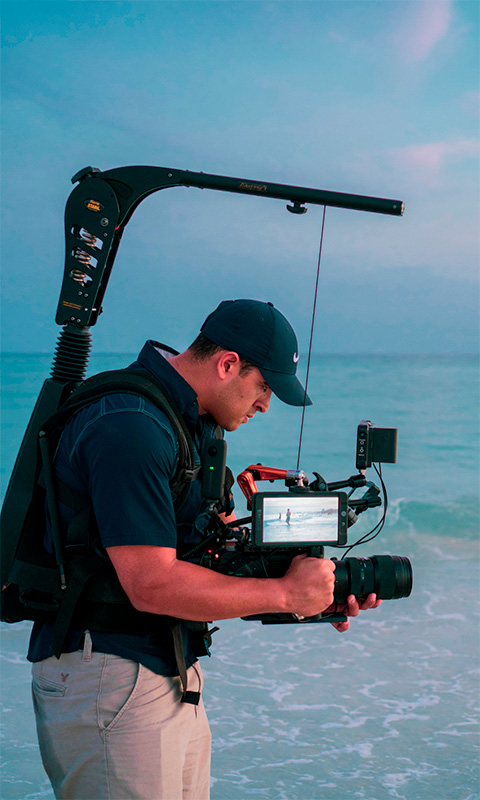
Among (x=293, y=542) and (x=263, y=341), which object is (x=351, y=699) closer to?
(x=293, y=542)

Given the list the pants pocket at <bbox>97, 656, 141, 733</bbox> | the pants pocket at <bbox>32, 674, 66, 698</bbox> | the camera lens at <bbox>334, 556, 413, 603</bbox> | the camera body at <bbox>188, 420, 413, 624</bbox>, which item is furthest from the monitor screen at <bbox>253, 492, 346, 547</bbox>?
the pants pocket at <bbox>32, 674, 66, 698</bbox>

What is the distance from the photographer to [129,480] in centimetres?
178

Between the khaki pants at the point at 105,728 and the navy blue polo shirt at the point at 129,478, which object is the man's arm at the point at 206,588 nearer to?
the navy blue polo shirt at the point at 129,478

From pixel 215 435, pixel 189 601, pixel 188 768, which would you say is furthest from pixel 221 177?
pixel 188 768

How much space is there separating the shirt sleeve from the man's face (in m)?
0.34

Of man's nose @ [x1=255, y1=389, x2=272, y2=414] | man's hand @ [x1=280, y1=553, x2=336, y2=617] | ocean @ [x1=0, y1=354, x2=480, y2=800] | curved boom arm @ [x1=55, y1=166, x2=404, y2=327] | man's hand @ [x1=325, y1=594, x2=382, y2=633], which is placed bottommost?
ocean @ [x1=0, y1=354, x2=480, y2=800]

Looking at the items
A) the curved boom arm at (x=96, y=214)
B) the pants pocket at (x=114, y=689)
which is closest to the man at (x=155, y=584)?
the pants pocket at (x=114, y=689)

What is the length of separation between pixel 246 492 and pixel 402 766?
7.70ft

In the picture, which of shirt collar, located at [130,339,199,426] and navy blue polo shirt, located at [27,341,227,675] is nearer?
navy blue polo shirt, located at [27,341,227,675]

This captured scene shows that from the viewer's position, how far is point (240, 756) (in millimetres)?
3969

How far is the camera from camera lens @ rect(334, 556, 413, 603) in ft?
7.03

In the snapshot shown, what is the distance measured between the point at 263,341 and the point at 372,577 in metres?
0.67

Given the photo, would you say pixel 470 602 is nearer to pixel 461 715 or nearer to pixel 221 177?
pixel 461 715

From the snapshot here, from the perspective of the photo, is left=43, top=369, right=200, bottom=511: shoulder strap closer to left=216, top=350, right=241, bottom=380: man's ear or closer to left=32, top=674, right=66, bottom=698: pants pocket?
left=216, top=350, right=241, bottom=380: man's ear
